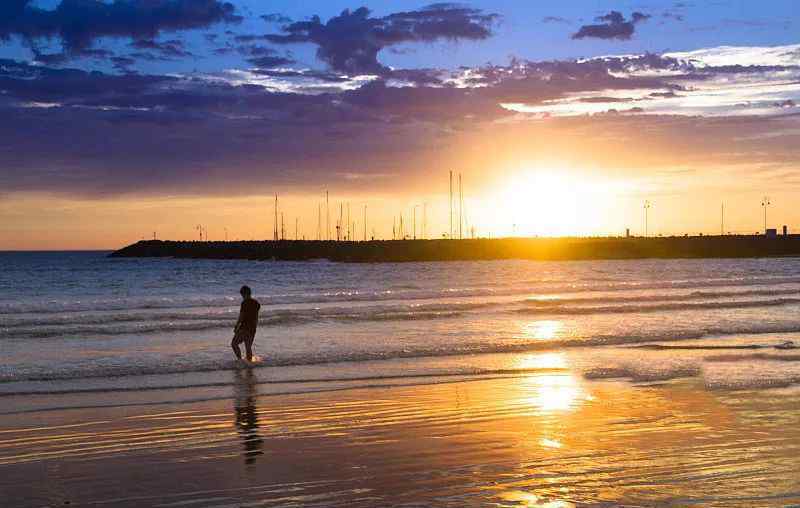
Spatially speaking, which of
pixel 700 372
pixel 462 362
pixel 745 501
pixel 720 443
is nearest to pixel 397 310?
pixel 462 362

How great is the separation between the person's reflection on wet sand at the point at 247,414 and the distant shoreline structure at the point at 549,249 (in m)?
110

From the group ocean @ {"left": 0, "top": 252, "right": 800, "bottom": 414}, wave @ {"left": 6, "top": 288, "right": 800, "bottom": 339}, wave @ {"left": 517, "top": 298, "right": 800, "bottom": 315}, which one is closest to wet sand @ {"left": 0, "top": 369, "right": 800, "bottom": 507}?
ocean @ {"left": 0, "top": 252, "right": 800, "bottom": 414}

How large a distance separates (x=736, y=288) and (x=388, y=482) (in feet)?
147

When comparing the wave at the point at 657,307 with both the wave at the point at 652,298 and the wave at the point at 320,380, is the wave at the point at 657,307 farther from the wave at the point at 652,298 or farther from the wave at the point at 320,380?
the wave at the point at 320,380

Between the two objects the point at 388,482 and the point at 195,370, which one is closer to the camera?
the point at 388,482

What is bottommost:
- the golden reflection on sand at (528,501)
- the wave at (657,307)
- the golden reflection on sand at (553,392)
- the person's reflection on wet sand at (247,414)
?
the wave at (657,307)

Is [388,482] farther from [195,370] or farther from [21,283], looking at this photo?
[21,283]

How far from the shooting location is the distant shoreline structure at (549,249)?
124 meters

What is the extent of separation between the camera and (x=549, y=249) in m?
134

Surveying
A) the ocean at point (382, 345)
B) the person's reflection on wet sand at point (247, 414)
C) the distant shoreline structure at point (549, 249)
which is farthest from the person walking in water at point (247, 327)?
the distant shoreline structure at point (549, 249)

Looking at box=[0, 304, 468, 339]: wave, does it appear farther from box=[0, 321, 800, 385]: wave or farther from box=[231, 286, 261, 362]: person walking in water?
box=[231, 286, 261, 362]: person walking in water

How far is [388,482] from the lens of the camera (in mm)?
8812

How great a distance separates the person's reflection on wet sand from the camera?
→ 408 inches

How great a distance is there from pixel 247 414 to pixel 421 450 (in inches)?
141
